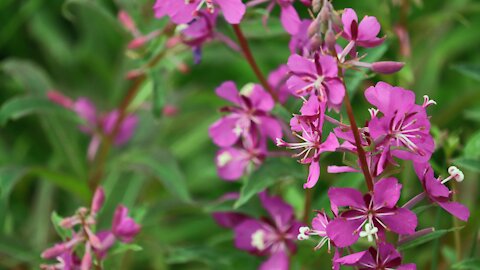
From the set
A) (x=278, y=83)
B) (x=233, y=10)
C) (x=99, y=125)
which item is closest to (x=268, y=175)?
(x=278, y=83)

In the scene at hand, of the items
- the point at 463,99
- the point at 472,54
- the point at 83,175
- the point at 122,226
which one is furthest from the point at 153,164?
the point at 472,54

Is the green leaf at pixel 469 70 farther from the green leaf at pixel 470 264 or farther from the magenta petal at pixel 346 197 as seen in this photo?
the magenta petal at pixel 346 197

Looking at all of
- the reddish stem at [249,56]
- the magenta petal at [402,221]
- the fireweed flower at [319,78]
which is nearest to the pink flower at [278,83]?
the reddish stem at [249,56]

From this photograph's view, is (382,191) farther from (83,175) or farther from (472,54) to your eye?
(472,54)

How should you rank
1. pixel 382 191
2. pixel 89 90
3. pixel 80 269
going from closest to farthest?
pixel 382 191 → pixel 80 269 → pixel 89 90

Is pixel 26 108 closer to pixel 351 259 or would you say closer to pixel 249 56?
pixel 249 56

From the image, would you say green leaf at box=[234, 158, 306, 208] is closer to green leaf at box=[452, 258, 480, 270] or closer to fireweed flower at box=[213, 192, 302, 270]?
fireweed flower at box=[213, 192, 302, 270]
